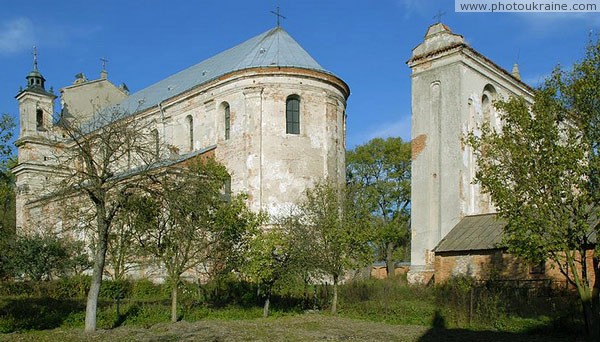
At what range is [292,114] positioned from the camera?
2994 centimetres

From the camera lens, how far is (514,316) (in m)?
16.5

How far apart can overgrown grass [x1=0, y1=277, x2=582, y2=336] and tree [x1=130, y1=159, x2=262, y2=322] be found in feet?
5.77

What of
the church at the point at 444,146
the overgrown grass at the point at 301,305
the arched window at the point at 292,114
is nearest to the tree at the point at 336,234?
the overgrown grass at the point at 301,305

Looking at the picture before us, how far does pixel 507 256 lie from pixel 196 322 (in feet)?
34.0

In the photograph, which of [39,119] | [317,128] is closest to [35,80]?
[39,119]

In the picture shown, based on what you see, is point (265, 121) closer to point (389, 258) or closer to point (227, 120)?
point (227, 120)

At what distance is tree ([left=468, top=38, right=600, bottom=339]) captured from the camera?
1296 cm

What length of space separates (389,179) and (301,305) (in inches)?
910

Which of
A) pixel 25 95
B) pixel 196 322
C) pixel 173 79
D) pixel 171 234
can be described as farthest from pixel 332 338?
pixel 25 95

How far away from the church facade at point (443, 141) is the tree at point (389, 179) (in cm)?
1588

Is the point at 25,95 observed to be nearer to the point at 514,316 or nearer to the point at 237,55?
the point at 237,55

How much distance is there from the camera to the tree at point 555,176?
1296 cm

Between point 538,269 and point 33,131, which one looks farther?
point 33,131

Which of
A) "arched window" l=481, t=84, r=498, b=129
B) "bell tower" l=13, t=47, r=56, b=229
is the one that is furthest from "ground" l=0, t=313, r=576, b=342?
"bell tower" l=13, t=47, r=56, b=229
